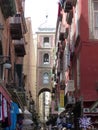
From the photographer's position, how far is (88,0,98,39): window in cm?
2259

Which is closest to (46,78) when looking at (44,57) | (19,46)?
(44,57)

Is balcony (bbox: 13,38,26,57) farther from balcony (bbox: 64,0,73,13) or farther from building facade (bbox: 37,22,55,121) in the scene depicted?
building facade (bbox: 37,22,55,121)

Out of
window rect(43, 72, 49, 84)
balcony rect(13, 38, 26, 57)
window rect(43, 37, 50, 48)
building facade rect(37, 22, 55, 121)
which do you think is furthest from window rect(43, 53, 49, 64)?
balcony rect(13, 38, 26, 57)

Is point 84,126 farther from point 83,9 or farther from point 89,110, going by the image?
point 83,9

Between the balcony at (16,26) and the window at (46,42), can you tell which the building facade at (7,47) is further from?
the window at (46,42)

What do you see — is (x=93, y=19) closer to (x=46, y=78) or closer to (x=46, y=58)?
(x=46, y=78)

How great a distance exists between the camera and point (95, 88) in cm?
2194

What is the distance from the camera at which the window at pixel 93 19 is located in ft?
74.1

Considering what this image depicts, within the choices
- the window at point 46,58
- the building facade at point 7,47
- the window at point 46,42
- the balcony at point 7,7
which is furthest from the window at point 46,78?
the balcony at point 7,7

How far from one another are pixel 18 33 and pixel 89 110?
295 inches

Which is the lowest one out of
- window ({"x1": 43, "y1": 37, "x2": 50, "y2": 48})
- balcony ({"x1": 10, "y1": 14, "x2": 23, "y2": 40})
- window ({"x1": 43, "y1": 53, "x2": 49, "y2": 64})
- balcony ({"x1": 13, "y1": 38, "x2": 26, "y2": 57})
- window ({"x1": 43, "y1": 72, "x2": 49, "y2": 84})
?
window ({"x1": 43, "y1": 72, "x2": 49, "y2": 84})

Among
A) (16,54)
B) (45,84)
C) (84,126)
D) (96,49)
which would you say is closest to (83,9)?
(96,49)

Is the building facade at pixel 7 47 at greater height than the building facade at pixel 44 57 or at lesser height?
greater

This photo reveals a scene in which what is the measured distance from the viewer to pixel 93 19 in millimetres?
22750
